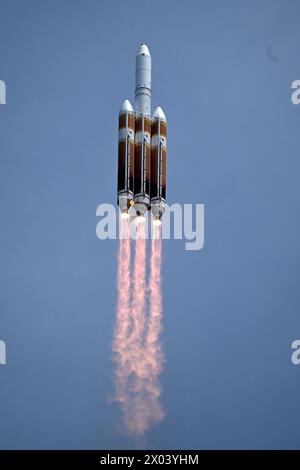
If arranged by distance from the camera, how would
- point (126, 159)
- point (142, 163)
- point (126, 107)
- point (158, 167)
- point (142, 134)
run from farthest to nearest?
point (126, 107)
point (142, 134)
point (158, 167)
point (142, 163)
point (126, 159)

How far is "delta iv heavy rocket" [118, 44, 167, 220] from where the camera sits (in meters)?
95.2

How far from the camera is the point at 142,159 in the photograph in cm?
9588

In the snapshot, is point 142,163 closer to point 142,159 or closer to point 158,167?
point 142,159

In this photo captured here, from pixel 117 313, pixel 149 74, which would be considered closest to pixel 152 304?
pixel 117 313

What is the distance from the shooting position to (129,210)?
313 feet

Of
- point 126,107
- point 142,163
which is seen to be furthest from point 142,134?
point 126,107

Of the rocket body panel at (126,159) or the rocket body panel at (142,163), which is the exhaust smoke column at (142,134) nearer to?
the rocket body panel at (142,163)

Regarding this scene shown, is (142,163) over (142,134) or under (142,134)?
under

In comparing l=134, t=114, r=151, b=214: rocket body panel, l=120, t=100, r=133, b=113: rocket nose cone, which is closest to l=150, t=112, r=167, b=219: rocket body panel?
l=134, t=114, r=151, b=214: rocket body panel

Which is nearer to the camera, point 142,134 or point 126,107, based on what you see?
point 142,134

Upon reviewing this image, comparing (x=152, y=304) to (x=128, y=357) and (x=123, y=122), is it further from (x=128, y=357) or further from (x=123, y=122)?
(x=123, y=122)
